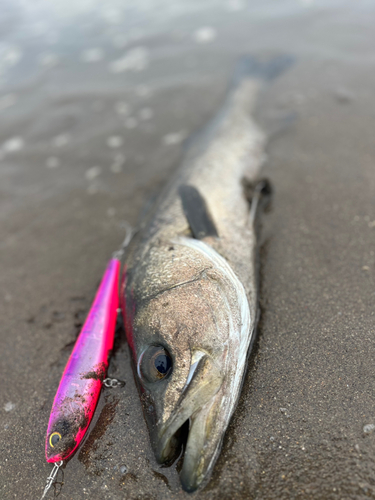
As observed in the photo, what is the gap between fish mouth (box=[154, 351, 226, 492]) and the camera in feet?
6.72

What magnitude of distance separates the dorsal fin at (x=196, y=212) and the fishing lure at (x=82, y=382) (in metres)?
1.01

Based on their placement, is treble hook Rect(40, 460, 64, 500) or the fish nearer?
the fish

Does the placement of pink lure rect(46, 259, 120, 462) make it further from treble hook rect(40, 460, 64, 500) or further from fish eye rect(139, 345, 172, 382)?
fish eye rect(139, 345, 172, 382)

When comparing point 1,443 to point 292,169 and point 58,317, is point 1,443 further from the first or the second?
point 292,169

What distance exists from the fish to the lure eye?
64 centimetres

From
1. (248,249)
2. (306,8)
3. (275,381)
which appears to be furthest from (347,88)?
(275,381)

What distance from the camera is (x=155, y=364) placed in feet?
7.57

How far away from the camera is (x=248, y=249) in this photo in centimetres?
345

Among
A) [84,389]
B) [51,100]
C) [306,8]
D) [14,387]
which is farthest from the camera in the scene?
[306,8]

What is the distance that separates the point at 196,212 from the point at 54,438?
2391 millimetres

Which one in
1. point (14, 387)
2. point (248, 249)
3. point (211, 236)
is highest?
point (211, 236)

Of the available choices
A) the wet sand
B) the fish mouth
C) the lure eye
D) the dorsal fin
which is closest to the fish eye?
the fish mouth

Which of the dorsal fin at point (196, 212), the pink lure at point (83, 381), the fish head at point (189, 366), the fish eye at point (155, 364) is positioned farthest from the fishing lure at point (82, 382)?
the dorsal fin at point (196, 212)

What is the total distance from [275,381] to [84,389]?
59.0 inches
